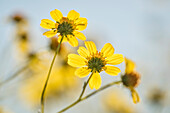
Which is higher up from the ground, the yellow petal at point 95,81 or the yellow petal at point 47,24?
the yellow petal at point 47,24

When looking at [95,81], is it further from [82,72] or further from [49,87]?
[49,87]

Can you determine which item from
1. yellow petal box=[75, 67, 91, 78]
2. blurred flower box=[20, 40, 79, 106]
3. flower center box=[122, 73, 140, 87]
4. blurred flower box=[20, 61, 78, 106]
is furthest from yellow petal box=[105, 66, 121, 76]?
blurred flower box=[20, 61, 78, 106]

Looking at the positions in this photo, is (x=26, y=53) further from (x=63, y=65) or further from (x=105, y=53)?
(x=105, y=53)

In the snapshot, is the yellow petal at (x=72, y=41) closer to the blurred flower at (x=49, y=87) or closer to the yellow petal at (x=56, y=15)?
the yellow petal at (x=56, y=15)

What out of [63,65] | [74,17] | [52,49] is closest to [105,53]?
[74,17]

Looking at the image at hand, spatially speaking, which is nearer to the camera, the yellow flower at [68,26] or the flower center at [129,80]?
the yellow flower at [68,26]

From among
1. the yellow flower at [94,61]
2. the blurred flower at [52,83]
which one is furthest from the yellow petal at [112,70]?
the blurred flower at [52,83]

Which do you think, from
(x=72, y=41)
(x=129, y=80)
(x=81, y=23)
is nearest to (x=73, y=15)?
(x=81, y=23)
